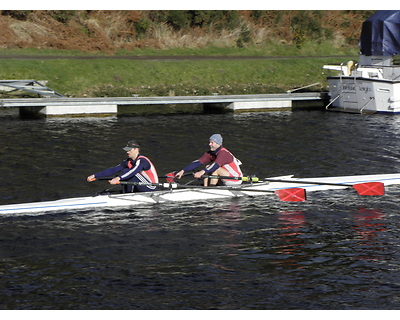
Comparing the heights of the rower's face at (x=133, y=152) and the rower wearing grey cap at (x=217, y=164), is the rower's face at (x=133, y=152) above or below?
above

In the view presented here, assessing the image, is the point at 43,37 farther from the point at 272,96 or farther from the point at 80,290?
the point at 80,290

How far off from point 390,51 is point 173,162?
19.0m

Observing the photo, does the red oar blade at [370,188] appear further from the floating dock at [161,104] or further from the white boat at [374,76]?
the floating dock at [161,104]

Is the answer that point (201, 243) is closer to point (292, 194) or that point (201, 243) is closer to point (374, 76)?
point (292, 194)

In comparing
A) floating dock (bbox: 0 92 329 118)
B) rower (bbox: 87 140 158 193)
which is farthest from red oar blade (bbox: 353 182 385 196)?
floating dock (bbox: 0 92 329 118)

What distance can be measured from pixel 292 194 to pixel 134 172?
4.37 meters

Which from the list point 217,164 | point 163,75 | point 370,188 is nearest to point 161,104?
point 163,75

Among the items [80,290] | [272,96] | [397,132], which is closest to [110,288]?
[80,290]

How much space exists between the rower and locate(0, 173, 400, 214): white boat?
→ 0.25 m

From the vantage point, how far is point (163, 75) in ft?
138

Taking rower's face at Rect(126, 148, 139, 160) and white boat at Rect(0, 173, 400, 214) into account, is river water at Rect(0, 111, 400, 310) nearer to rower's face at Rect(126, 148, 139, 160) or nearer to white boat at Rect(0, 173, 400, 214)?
white boat at Rect(0, 173, 400, 214)

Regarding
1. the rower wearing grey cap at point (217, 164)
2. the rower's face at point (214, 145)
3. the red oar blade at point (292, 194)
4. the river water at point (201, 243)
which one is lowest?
the river water at point (201, 243)

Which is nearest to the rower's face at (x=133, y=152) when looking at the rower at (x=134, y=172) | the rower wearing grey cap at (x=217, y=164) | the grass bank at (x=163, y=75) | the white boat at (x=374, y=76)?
the rower at (x=134, y=172)

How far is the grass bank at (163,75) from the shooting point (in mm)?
39406
